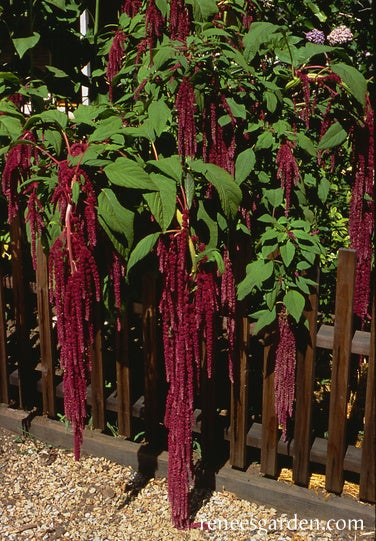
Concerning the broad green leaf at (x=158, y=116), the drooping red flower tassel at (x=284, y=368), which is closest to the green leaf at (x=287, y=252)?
the drooping red flower tassel at (x=284, y=368)

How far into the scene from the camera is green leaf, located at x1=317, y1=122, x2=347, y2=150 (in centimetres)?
251

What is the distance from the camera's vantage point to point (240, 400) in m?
3.09

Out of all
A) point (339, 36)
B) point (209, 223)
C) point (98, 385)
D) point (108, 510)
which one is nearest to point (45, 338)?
point (98, 385)

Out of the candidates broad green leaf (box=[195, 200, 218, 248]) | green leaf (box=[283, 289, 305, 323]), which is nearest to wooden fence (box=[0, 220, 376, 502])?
green leaf (box=[283, 289, 305, 323])

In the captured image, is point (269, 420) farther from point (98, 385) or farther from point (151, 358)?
point (98, 385)

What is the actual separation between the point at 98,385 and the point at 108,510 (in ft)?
2.16

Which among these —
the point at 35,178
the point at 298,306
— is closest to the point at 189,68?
the point at 35,178

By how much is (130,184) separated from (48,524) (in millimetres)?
1768

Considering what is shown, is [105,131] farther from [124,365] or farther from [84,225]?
[124,365]

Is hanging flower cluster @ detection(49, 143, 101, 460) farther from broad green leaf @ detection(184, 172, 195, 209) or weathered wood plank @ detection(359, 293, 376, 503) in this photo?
weathered wood plank @ detection(359, 293, 376, 503)

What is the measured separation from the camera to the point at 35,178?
2.34 m

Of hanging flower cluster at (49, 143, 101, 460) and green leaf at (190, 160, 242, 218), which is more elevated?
green leaf at (190, 160, 242, 218)

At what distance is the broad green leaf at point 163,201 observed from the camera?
2.29 meters

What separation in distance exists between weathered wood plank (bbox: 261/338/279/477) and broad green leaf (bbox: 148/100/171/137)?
114 cm
